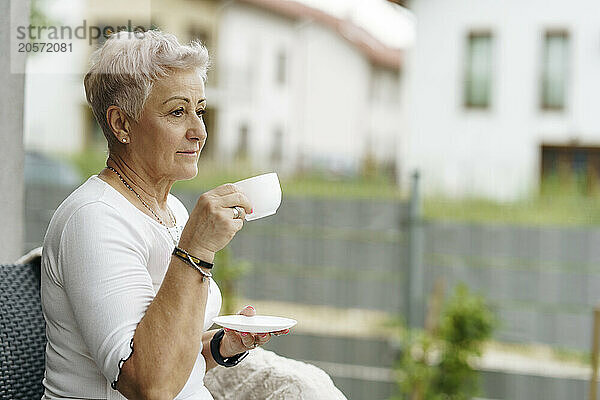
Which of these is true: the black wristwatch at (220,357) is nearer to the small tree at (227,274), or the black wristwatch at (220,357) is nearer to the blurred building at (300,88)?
the small tree at (227,274)

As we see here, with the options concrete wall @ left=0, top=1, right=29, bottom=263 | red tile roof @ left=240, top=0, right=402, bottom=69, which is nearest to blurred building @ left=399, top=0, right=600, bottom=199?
red tile roof @ left=240, top=0, right=402, bottom=69

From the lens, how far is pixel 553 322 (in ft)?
10.6

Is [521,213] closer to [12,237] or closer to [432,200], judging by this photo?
[432,200]

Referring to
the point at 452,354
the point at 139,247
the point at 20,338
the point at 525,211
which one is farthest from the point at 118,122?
the point at 525,211

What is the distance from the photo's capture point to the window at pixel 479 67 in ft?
14.4

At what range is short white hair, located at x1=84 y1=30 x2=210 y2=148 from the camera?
1.11 m

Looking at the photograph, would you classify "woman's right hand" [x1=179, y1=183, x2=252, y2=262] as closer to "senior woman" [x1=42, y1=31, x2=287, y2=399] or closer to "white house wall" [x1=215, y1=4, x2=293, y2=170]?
"senior woman" [x1=42, y1=31, x2=287, y2=399]

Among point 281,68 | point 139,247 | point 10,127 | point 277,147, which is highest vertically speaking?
point 281,68

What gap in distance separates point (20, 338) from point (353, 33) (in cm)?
345

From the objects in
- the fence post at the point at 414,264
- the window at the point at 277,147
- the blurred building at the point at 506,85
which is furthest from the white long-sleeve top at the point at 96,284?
the window at the point at 277,147

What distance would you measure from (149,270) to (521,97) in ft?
11.7

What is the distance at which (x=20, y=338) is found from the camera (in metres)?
1.37

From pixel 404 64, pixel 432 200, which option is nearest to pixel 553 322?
pixel 432 200

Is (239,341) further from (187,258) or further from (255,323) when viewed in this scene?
(187,258)
